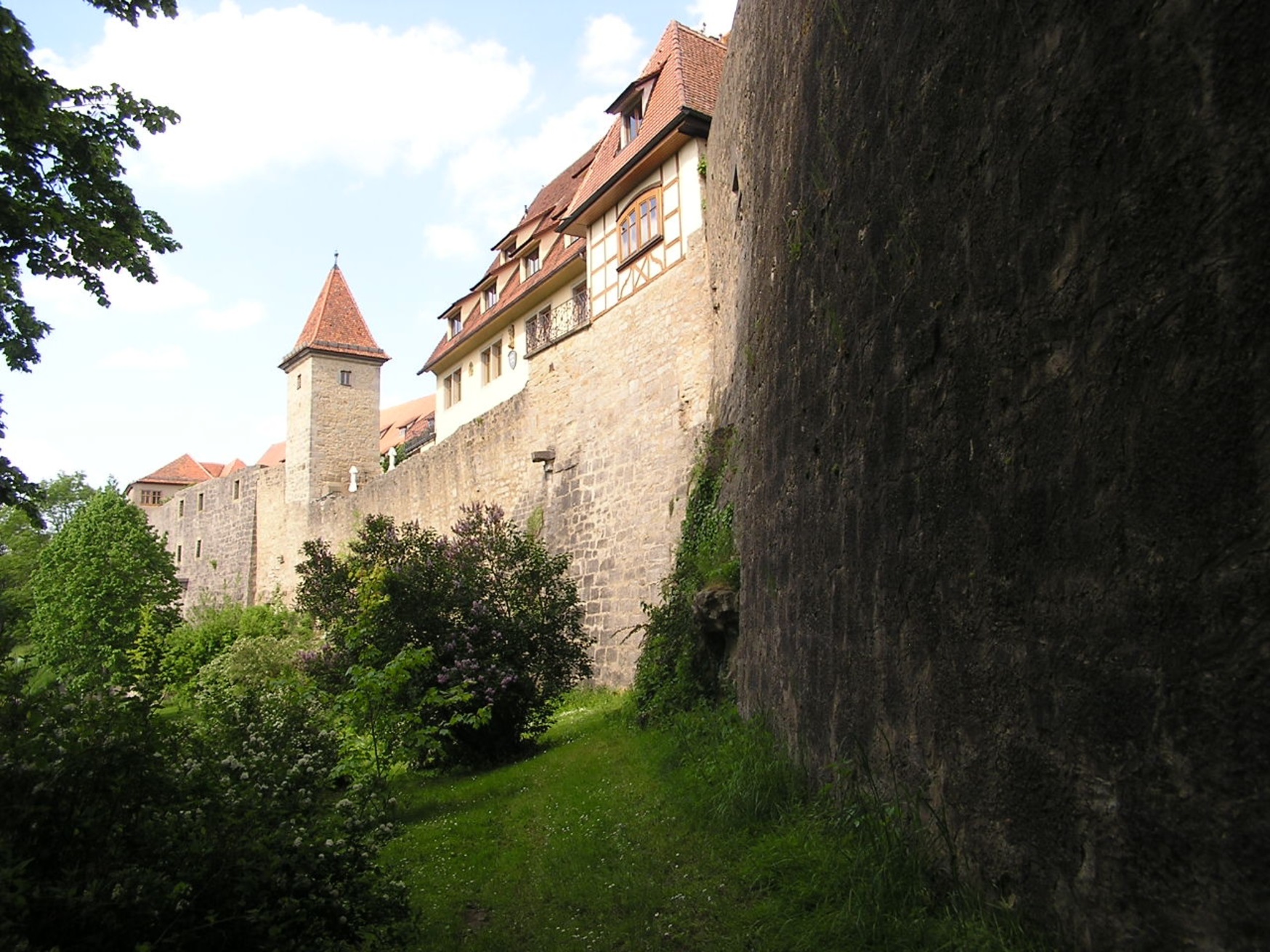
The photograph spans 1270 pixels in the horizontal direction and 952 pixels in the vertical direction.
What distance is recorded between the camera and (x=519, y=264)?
26875 mm

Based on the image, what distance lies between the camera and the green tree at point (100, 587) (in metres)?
33.7

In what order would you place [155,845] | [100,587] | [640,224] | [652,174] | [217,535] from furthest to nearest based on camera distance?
1. [217,535]
2. [100,587]
3. [640,224]
4. [652,174]
5. [155,845]

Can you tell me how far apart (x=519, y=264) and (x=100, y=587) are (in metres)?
20.3

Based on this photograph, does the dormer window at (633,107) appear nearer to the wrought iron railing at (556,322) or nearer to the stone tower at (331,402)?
the wrought iron railing at (556,322)

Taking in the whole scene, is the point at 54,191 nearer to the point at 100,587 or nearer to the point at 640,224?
the point at 640,224

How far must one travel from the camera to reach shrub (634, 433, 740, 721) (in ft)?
29.2

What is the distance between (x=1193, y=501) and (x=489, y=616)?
8.69 m

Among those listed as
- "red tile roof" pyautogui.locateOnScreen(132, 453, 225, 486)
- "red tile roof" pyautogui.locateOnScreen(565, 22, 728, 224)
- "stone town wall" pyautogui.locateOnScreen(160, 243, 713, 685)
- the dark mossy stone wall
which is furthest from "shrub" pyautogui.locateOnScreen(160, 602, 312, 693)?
"red tile roof" pyautogui.locateOnScreen(132, 453, 225, 486)

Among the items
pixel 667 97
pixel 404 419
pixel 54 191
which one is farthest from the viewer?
pixel 404 419

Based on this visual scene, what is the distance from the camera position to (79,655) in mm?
33500

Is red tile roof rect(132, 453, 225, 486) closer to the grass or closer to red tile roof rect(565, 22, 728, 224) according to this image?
red tile roof rect(565, 22, 728, 224)

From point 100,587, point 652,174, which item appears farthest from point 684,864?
point 100,587

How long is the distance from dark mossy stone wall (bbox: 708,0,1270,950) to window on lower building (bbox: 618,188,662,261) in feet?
35.9

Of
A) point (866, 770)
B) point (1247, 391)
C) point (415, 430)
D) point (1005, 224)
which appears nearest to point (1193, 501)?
point (1247, 391)
